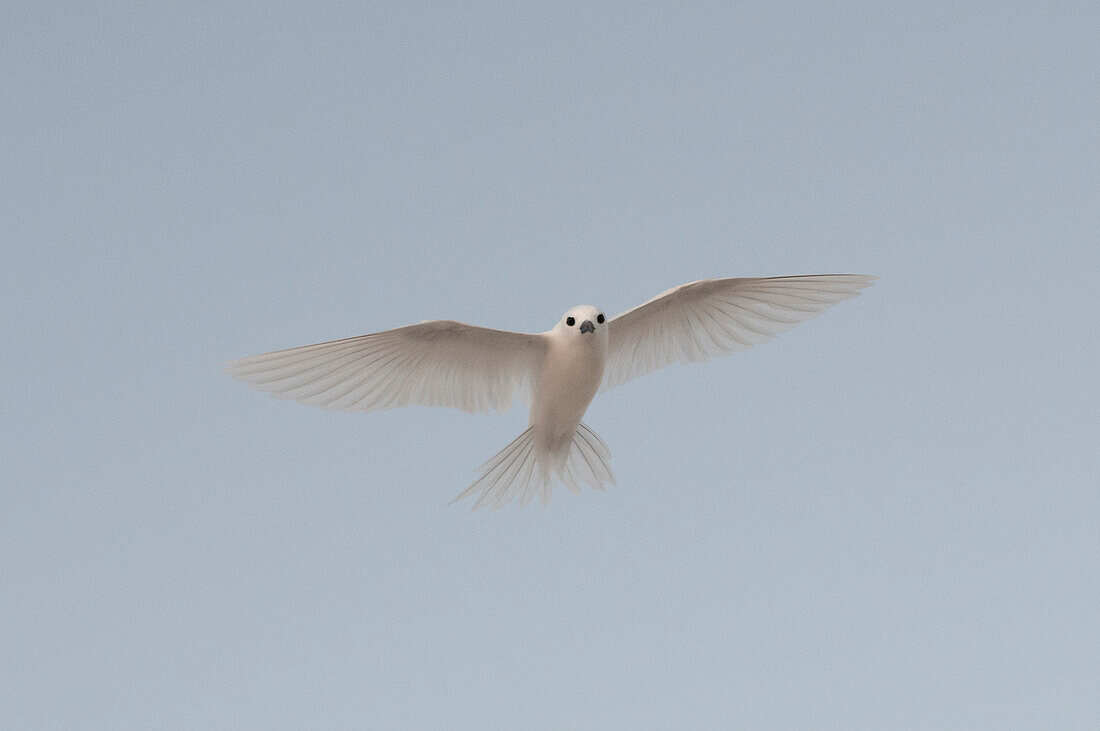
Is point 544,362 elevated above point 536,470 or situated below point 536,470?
above

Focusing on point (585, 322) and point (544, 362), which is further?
point (544, 362)

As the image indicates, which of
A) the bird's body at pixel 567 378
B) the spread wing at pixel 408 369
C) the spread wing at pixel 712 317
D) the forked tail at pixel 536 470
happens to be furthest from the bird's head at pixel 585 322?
the forked tail at pixel 536 470

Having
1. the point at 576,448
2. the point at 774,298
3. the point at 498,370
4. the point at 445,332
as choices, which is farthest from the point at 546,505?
the point at 774,298

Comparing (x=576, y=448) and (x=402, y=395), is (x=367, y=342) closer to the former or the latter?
(x=402, y=395)

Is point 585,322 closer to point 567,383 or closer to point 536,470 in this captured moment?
point 567,383

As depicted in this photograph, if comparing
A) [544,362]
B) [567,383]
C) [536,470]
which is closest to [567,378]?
[567,383]

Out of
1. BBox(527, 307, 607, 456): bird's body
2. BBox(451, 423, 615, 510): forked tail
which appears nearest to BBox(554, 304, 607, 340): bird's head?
BBox(527, 307, 607, 456): bird's body

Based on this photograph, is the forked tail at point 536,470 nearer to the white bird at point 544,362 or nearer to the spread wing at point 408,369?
the white bird at point 544,362

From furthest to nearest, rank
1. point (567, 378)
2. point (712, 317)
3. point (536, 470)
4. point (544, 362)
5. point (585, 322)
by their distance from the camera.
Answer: point (712, 317) → point (536, 470) → point (544, 362) → point (567, 378) → point (585, 322)
